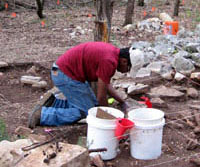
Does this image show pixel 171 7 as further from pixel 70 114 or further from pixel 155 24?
pixel 70 114

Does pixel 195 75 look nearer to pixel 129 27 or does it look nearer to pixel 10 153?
pixel 10 153

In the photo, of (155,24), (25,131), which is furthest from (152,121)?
(155,24)

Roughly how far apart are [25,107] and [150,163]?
2.25 m

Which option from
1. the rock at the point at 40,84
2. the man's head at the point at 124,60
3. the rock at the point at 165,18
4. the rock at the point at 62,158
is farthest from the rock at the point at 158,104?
the rock at the point at 165,18

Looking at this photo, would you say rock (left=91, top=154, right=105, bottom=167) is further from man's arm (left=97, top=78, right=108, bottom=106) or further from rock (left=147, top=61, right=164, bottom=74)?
rock (left=147, top=61, right=164, bottom=74)

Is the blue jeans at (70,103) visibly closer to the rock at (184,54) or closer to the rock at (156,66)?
the rock at (156,66)

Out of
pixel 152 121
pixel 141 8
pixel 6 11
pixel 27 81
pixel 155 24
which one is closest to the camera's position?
pixel 152 121

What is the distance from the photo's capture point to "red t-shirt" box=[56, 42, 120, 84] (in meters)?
3.79

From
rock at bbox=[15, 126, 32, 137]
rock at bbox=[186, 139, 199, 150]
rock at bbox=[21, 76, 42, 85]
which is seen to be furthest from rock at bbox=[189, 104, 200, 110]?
rock at bbox=[21, 76, 42, 85]

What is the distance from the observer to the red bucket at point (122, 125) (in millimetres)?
3340

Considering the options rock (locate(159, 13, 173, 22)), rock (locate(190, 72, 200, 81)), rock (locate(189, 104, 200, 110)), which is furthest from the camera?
rock (locate(159, 13, 173, 22))

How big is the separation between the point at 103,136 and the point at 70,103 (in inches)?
43.6

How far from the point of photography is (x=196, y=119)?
4.41 meters

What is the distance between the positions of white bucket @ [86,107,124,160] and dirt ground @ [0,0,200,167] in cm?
11
